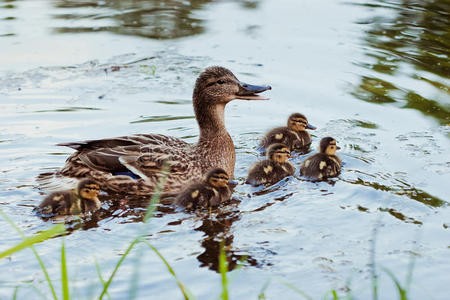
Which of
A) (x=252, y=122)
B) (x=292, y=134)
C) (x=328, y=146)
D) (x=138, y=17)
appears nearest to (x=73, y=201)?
(x=328, y=146)

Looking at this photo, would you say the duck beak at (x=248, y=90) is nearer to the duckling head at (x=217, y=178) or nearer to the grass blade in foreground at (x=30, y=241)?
the duckling head at (x=217, y=178)

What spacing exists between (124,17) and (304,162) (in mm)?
4707

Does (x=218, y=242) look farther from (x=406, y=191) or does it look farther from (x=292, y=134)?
(x=292, y=134)

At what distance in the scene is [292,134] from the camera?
5.63 meters

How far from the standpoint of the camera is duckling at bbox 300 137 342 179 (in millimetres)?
4926

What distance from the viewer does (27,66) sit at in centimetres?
725

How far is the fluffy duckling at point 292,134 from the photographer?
5.61 metres

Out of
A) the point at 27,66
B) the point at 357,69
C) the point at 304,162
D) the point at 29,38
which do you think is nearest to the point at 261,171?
the point at 304,162

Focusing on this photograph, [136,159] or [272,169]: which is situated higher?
[136,159]

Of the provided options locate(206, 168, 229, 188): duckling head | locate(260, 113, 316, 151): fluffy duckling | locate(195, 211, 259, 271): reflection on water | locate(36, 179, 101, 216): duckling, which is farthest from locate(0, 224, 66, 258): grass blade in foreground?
locate(260, 113, 316, 151): fluffy duckling

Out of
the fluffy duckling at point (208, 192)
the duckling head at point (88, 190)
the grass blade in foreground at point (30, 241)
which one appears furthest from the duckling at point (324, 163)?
the grass blade in foreground at point (30, 241)

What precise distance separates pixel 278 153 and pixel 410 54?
3.07m

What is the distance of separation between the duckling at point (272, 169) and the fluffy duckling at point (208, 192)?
31 cm

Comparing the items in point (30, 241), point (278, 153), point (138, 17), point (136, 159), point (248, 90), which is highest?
point (30, 241)
